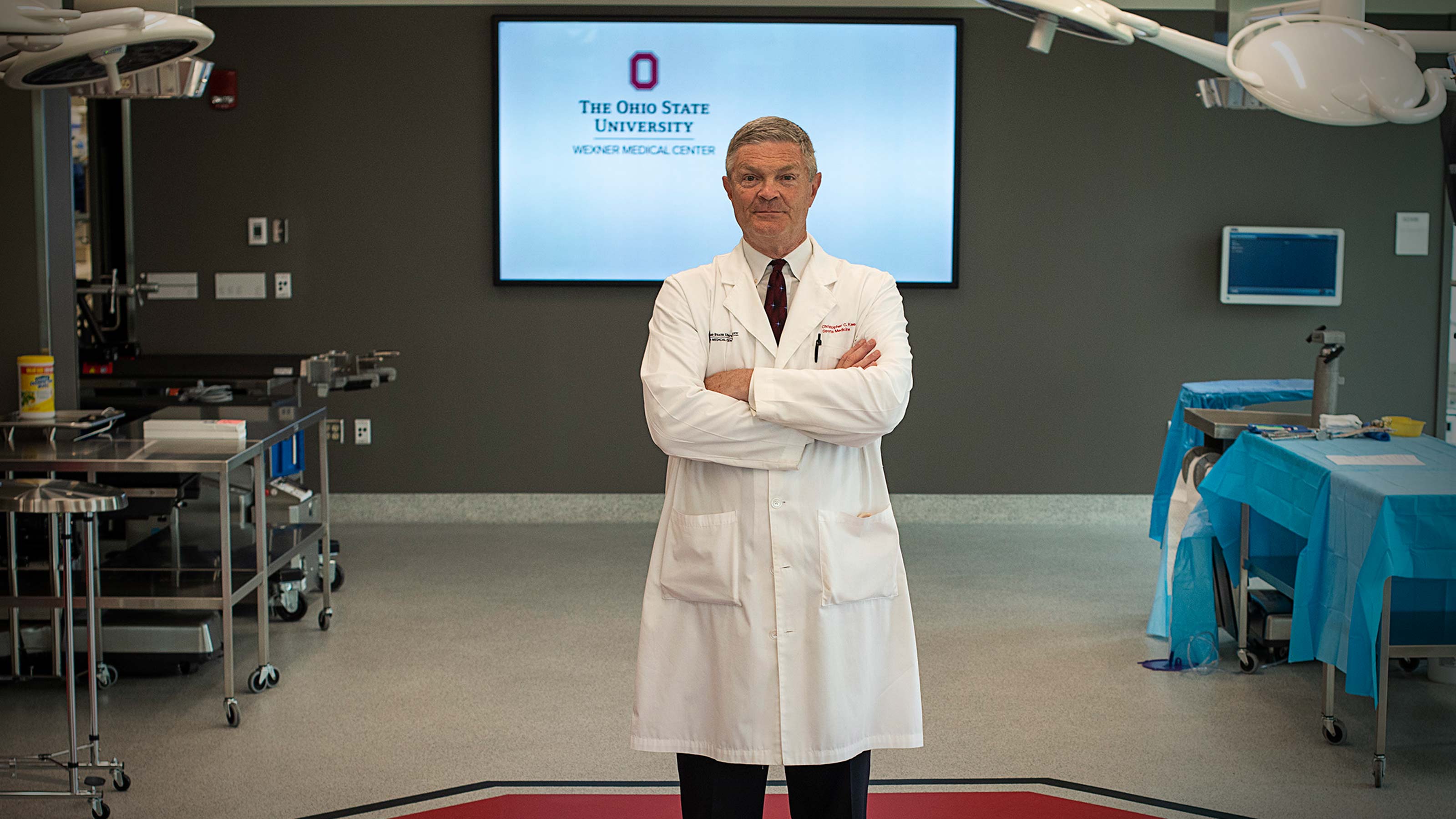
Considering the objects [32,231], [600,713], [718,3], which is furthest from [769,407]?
[718,3]

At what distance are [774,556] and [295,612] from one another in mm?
2998

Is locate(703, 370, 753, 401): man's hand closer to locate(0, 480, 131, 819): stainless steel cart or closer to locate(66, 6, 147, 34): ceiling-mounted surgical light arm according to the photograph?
locate(0, 480, 131, 819): stainless steel cart

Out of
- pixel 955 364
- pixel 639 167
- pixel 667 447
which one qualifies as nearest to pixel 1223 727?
pixel 667 447

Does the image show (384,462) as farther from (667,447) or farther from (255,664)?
(667,447)

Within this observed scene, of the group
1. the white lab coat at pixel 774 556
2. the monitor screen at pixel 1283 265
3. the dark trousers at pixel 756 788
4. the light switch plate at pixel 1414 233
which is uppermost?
the light switch plate at pixel 1414 233

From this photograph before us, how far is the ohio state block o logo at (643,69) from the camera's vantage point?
6.00 meters

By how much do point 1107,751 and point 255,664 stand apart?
9.12 feet

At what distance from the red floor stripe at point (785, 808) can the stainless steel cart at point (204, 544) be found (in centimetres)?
104

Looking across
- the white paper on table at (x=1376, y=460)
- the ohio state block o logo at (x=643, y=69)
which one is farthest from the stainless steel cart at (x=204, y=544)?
the white paper on table at (x=1376, y=460)

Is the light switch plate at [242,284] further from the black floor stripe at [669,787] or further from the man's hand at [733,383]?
the man's hand at [733,383]

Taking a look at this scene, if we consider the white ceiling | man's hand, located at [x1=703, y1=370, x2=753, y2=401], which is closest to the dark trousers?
man's hand, located at [x1=703, y1=370, x2=753, y2=401]

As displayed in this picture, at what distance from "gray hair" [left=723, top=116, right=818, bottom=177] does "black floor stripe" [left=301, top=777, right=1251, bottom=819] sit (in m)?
1.70

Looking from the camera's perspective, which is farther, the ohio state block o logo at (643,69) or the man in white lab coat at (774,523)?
the ohio state block o logo at (643,69)

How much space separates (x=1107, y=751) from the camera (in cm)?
329
